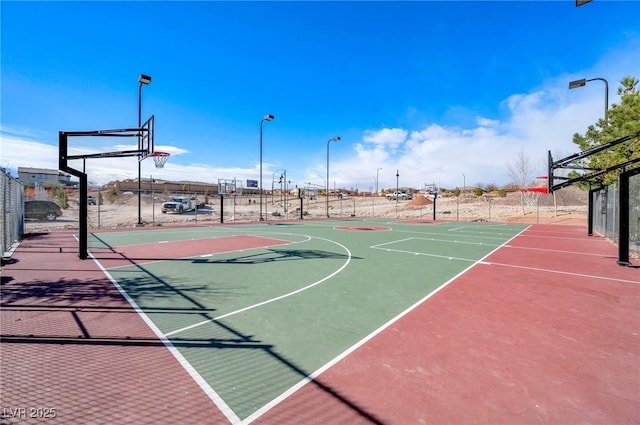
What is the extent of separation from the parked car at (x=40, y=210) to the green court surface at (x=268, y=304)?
21.1m

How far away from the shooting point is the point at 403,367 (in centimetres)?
400

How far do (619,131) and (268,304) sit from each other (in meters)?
20.2

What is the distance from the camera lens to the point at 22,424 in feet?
9.78

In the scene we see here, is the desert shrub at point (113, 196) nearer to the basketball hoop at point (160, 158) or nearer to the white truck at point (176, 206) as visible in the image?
the white truck at point (176, 206)

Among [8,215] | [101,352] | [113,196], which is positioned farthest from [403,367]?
[113,196]

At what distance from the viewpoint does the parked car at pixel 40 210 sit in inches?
1044

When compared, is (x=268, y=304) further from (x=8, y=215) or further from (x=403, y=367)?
(x=8, y=215)

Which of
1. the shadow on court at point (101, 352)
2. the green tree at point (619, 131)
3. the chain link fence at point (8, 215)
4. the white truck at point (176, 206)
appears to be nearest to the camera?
the shadow on court at point (101, 352)

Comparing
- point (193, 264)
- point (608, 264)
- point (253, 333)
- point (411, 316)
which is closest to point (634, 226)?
point (608, 264)

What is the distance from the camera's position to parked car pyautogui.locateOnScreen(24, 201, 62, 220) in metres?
26.5

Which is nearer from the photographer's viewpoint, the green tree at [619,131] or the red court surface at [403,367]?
the red court surface at [403,367]

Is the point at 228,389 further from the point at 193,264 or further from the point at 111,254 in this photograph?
the point at 111,254

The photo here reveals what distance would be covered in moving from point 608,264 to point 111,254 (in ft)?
59.4

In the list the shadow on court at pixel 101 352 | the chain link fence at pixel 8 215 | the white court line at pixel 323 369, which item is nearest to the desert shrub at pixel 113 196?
the chain link fence at pixel 8 215
